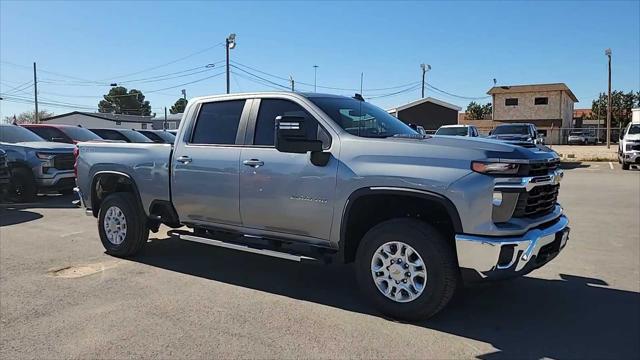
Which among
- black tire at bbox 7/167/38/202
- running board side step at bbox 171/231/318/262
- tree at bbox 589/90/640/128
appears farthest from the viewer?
tree at bbox 589/90/640/128

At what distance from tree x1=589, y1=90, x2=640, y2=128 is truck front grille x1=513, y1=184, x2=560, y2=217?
256 feet

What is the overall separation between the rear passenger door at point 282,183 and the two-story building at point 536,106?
171ft

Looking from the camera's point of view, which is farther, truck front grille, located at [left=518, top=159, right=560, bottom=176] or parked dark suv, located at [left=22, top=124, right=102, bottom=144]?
parked dark suv, located at [left=22, top=124, right=102, bottom=144]

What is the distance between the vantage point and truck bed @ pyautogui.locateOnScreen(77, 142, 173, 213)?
20.2 ft

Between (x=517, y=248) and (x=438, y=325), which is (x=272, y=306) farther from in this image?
(x=517, y=248)

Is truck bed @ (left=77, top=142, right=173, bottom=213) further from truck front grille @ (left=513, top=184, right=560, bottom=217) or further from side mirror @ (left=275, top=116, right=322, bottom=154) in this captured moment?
truck front grille @ (left=513, top=184, right=560, bottom=217)

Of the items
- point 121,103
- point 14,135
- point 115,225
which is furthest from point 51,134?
point 121,103

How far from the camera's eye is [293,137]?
4.75 metres

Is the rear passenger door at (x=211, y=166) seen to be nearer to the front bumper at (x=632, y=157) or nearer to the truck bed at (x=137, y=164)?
the truck bed at (x=137, y=164)

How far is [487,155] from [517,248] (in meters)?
0.75

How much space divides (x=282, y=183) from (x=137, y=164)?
2265mm

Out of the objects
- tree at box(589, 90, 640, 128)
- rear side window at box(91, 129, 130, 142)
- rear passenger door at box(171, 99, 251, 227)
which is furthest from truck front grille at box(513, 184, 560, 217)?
tree at box(589, 90, 640, 128)

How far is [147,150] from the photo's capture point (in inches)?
249

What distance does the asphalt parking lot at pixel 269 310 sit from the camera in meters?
3.96
